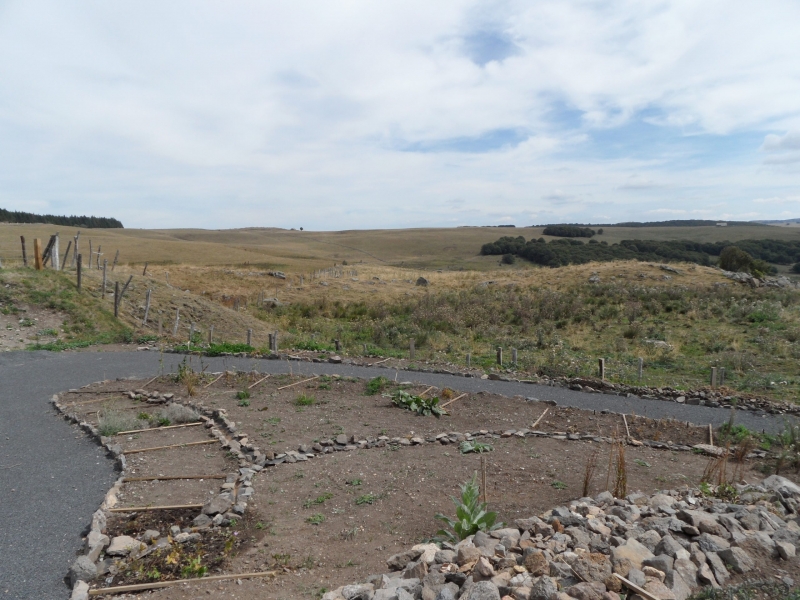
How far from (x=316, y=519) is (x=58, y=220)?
434ft

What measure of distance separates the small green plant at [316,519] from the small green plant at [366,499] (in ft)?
1.61

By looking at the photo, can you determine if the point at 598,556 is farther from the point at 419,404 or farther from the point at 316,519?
the point at 419,404

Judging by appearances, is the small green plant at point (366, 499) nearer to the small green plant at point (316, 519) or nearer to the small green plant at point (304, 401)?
the small green plant at point (316, 519)

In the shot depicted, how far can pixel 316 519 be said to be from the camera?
5.78 m

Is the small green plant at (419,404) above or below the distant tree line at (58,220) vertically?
below

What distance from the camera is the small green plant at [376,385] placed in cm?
1144

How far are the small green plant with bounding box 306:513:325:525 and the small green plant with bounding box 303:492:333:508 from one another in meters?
0.30

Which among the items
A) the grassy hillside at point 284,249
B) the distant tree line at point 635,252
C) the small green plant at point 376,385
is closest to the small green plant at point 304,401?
the small green plant at point 376,385

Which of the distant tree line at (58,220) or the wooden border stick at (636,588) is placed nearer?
the wooden border stick at (636,588)

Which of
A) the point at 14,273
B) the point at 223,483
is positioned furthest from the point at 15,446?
the point at 14,273

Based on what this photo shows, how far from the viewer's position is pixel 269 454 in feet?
25.1

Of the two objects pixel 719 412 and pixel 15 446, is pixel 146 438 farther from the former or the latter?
pixel 719 412

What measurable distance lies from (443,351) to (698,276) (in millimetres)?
22632

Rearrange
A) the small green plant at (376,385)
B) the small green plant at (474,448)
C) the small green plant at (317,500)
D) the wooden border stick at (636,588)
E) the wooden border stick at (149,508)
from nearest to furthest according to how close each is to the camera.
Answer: the wooden border stick at (636,588), the wooden border stick at (149,508), the small green plant at (317,500), the small green plant at (474,448), the small green plant at (376,385)
